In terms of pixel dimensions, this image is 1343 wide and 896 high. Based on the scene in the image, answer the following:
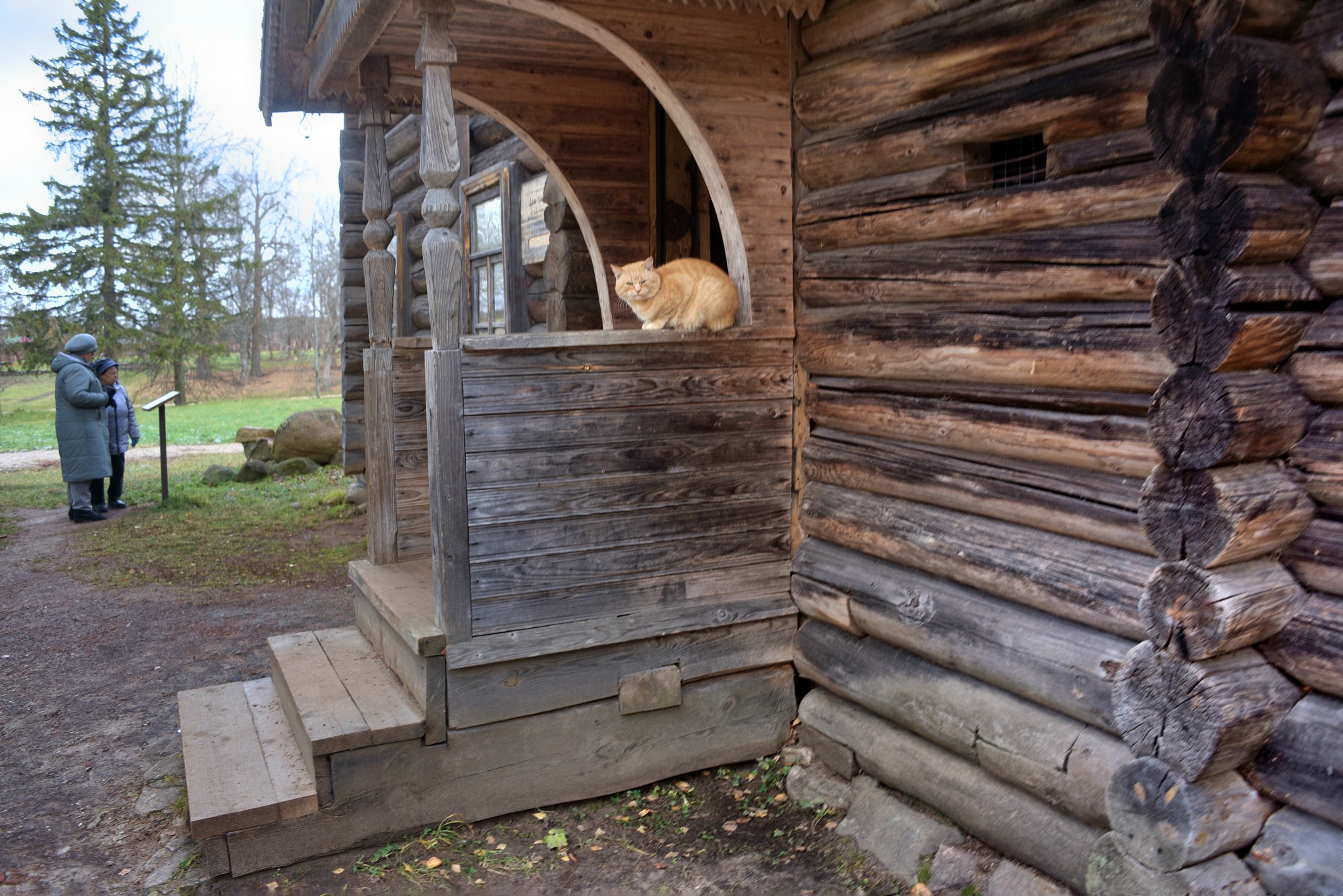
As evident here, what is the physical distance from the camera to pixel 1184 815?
2.72 metres

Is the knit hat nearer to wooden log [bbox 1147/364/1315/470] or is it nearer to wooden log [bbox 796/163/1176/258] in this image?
wooden log [bbox 796/163/1176/258]

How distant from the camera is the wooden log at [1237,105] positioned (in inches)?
98.4

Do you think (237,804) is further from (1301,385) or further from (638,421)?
(1301,385)

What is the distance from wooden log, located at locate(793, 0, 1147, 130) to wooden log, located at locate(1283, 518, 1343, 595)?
1.61m

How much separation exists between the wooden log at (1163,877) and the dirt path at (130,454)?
51.2ft

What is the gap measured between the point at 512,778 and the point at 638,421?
1.69m

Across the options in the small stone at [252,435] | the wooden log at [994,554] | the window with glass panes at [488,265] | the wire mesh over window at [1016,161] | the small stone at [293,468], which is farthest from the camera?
the small stone at [252,435]

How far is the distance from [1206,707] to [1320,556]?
A: 1.76 ft

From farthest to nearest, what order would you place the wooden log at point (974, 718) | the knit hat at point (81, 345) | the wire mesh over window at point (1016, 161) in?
the knit hat at point (81, 345) < the wire mesh over window at point (1016, 161) < the wooden log at point (974, 718)

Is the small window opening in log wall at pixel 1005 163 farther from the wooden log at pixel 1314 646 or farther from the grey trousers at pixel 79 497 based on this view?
the grey trousers at pixel 79 497

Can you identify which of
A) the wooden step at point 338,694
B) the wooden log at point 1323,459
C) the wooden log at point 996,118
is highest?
the wooden log at point 996,118

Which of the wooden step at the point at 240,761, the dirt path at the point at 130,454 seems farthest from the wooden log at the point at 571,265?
the dirt path at the point at 130,454

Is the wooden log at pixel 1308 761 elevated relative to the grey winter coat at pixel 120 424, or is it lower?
lower

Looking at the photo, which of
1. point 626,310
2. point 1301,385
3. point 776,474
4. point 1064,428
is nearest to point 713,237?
point 626,310
